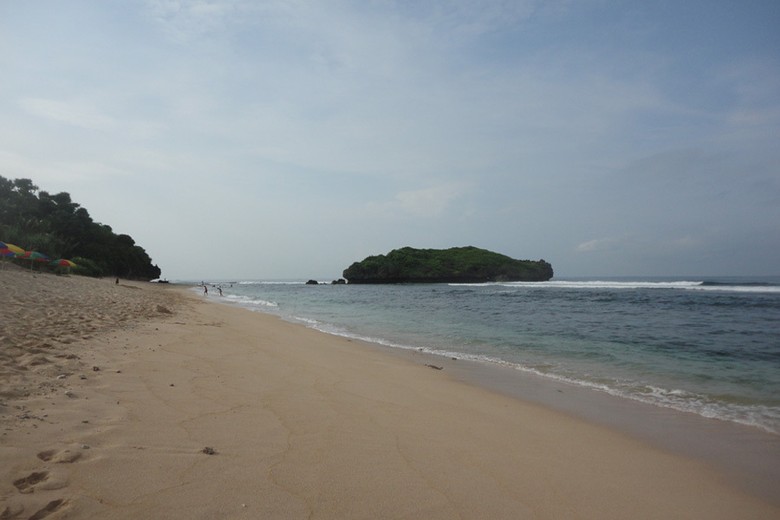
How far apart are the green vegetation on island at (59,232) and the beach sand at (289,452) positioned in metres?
50.5

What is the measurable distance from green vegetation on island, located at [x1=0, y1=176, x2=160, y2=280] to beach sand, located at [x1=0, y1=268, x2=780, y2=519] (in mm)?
50492

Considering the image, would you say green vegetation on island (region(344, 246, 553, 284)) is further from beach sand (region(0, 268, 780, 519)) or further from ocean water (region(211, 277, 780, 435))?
beach sand (region(0, 268, 780, 519))

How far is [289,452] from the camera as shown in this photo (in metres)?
3.51

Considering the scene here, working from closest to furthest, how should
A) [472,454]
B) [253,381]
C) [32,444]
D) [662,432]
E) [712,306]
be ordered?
1. [32,444]
2. [472,454]
3. [662,432]
4. [253,381]
5. [712,306]

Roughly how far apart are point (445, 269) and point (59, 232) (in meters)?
82.4

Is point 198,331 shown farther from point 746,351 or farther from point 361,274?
point 361,274

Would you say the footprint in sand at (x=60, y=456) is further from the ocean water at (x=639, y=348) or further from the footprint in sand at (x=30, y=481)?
the ocean water at (x=639, y=348)

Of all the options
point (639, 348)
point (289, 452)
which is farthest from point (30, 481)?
point (639, 348)

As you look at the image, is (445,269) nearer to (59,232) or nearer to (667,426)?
(59,232)

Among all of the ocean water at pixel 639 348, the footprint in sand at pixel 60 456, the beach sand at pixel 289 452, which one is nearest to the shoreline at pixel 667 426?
the beach sand at pixel 289 452

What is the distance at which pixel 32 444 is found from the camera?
2982 millimetres

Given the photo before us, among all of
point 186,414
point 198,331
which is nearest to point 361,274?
point 198,331

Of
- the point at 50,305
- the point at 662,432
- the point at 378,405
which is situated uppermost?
the point at 50,305

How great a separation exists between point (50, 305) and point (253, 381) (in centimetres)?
809
